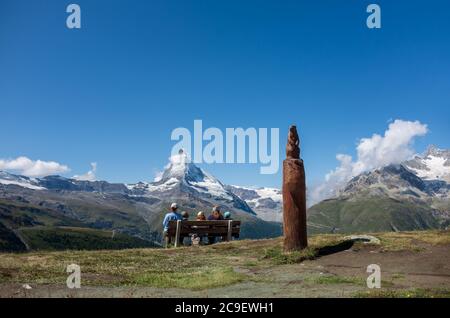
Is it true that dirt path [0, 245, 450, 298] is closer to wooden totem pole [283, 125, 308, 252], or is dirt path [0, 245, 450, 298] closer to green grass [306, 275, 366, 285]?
green grass [306, 275, 366, 285]

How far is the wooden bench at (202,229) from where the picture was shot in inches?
1185

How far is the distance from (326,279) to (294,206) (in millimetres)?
7851

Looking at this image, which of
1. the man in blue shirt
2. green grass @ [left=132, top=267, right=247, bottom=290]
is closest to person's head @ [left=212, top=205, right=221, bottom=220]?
the man in blue shirt

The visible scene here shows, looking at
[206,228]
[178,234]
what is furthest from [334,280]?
[206,228]

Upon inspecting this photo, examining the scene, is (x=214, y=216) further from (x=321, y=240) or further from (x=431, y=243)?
(x=431, y=243)

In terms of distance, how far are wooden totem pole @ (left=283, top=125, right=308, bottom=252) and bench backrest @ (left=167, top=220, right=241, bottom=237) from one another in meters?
9.06

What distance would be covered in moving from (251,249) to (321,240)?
3843mm

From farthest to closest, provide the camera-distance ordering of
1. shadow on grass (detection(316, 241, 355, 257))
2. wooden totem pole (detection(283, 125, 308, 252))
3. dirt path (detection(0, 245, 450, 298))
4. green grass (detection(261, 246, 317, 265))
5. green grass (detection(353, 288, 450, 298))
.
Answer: wooden totem pole (detection(283, 125, 308, 252)) < shadow on grass (detection(316, 241, 355, 257)) < green grass (detection(261, 246, 317, 265)) < dirt path (detection(0, 245, 450, 298)) < green grass (detection(353, 288, 450, 298))

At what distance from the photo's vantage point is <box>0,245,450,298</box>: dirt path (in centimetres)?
1298

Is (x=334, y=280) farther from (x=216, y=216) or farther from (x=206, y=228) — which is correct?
(x=216, y=216)

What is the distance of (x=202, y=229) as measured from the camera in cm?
3109

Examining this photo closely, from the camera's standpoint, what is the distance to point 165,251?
25938mm

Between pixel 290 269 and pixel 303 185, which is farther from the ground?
pixel 303 185

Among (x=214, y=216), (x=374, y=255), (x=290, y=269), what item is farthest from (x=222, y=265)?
(x=214, y=216)
